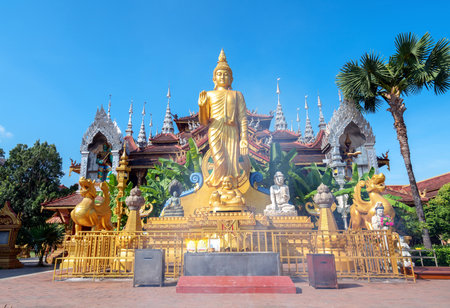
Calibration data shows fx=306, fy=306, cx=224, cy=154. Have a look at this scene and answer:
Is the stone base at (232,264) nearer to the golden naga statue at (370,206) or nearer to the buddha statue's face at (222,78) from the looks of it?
the golden naga statue at (370,206)

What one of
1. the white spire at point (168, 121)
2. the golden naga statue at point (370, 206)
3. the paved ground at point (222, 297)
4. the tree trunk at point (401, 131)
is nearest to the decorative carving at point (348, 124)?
the tree trunk at point (401, 131)

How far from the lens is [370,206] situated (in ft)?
28.0

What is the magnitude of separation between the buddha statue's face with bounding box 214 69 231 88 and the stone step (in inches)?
339

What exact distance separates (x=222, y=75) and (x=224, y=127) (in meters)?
2.23

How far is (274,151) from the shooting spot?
17.1 meters

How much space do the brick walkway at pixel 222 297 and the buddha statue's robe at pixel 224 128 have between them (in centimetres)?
585

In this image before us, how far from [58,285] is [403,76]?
15.8 m

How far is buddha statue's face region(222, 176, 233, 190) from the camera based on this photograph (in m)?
11.5

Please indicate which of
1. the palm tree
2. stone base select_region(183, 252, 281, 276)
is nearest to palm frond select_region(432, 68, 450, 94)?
the palm tree

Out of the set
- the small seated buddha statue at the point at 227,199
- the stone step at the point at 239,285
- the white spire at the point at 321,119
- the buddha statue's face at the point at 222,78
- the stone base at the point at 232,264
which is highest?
the white spire at the point at 321,119

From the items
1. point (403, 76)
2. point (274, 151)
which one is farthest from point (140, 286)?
point (403, 76)

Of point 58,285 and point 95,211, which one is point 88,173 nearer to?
point 95,211

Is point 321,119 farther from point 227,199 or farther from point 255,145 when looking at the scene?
point 227,199

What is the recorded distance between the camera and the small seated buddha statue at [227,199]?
10901 mm
